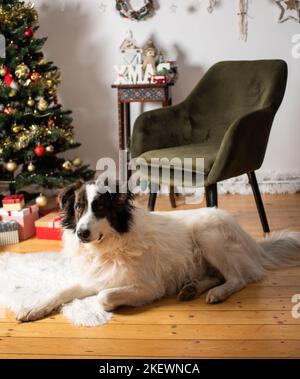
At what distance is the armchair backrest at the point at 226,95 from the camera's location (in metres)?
3.59

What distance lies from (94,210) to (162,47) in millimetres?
2525

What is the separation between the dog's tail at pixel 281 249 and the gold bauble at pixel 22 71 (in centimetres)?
205

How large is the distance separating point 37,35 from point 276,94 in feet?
7.25

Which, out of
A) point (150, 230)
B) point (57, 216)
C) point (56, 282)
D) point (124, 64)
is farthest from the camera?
point (124, 64)

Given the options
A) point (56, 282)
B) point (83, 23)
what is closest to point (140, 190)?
point (83, 23)

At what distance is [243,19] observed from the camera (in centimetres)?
429

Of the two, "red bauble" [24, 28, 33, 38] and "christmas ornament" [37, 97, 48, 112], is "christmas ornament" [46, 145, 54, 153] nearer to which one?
"christmas ornament" [37, 97, 48, 112]

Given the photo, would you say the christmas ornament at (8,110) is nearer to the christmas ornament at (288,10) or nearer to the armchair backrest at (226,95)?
the armchair backrest at (226,95)

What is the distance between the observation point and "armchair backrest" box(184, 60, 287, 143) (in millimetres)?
3590

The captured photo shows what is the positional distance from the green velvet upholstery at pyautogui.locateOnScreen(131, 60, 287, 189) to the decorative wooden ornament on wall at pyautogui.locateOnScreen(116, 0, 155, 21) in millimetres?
889

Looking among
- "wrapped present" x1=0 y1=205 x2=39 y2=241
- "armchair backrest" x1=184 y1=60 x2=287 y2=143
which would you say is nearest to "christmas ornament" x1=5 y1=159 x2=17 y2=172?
"wrapped present" x1=0 y1=205 x2=39 y2=241

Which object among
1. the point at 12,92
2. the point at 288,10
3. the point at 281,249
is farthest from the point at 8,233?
the point at 288,10

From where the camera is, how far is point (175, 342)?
207cm

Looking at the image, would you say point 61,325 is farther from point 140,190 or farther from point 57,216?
point 140,190
